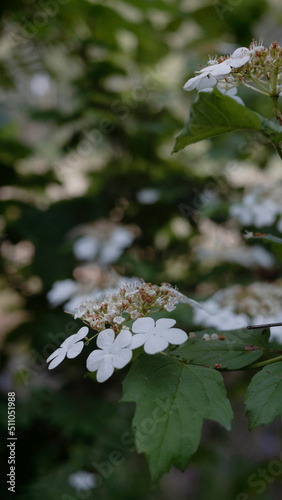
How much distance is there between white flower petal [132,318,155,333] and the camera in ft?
1.81

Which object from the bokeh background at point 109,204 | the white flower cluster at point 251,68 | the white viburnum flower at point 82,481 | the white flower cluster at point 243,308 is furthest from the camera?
the bokeh background at point 109,204

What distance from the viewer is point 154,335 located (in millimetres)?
548

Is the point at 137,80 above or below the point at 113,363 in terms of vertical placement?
above

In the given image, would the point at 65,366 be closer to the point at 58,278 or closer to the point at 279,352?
the point at 58,278

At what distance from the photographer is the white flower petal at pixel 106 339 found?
0.55 metres

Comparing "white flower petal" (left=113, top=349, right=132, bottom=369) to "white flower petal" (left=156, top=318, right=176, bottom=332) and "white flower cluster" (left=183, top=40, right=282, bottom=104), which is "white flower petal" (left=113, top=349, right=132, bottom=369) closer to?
"white flower petal" (left=156, top=318, right=176, bottom=332)

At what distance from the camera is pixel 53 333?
178cm

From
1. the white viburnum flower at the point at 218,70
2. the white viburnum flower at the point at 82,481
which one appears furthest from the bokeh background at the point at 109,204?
the white viburnum flower at the point at 218,70

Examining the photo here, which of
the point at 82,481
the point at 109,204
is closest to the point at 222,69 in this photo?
the point at 82,481

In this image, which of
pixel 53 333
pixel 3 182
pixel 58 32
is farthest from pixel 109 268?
pixel 58 32

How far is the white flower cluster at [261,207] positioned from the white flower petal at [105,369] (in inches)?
33.7

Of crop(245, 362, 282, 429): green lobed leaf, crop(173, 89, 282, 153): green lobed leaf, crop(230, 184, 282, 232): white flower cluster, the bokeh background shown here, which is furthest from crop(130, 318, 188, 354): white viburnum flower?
the bokeh background

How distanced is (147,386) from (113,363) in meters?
0.05

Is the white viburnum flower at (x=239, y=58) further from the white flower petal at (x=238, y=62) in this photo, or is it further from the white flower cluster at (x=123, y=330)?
the white flower cluster at (x=123, y=330)
